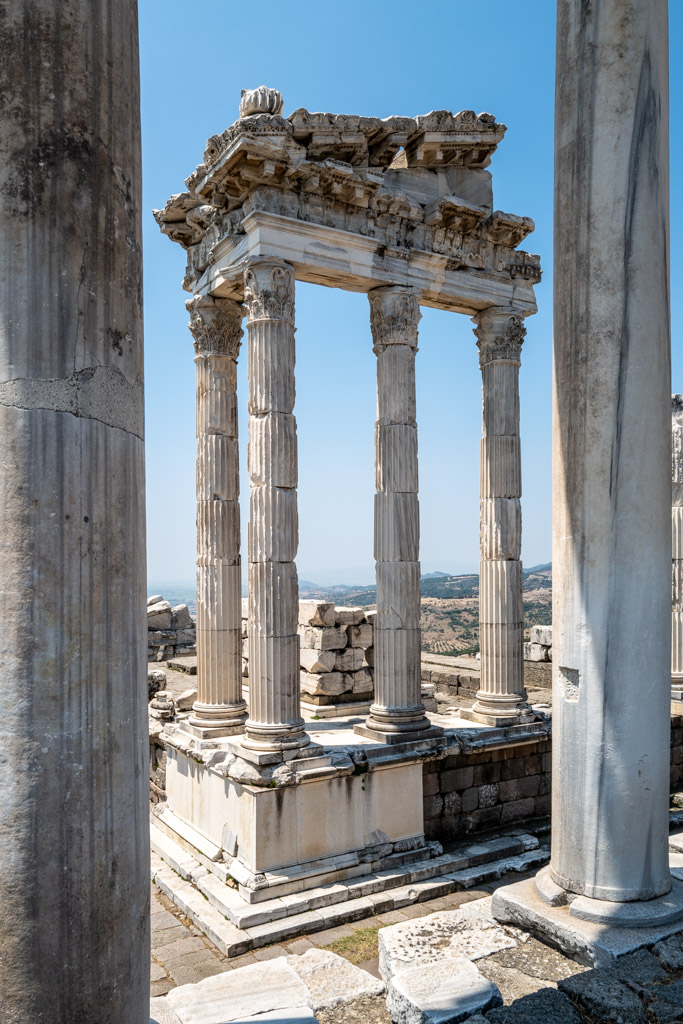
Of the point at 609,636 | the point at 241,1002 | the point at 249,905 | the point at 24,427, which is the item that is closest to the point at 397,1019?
the point at 241,1002

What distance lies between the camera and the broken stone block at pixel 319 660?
12.2m

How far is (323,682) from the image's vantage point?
1239 centimetres

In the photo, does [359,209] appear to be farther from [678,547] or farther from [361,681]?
[678,547]

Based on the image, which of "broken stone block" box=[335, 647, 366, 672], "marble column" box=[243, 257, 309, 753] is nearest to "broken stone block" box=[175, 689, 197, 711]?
"broken stone block" box=[335, 647, 366, 672]

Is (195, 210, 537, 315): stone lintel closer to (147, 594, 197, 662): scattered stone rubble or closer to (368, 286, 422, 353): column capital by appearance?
(368, 286, 422, 353): column capital

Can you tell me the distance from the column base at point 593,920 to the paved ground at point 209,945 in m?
3.12

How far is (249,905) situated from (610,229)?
7.70 metres

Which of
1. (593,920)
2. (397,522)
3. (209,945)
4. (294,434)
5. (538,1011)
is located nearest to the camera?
(538,1011)

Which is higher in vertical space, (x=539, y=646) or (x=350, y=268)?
→ (x=350, y=268)

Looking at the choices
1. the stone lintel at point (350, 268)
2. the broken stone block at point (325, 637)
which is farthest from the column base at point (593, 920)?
the stone lintel at point (350, 268)

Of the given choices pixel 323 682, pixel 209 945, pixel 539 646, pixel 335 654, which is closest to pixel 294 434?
pixel 335 654

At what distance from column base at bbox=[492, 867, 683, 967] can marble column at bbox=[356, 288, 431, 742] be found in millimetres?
5514

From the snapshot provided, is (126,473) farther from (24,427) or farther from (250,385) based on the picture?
(250,385)

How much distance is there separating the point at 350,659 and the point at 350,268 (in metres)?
6.13
